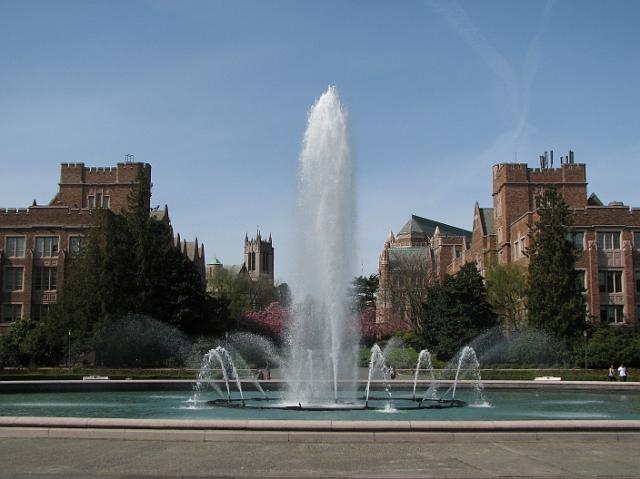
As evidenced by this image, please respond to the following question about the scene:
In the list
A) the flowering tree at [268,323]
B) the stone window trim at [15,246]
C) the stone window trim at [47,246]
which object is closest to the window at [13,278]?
the stone window trim at [15,246]

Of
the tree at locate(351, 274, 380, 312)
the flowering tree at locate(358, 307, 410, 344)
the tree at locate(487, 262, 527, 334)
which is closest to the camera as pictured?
the tree at locate(487, 262, 527, 334)

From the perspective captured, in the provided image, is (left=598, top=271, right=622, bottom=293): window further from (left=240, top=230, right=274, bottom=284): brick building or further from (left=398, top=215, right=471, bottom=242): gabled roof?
(left=240, top=230, right=274, bottom=284): brick building

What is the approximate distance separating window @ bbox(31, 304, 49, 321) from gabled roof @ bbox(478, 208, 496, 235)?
39.0 metres

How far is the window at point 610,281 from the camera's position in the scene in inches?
2124

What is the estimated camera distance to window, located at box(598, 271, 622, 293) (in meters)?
53.9

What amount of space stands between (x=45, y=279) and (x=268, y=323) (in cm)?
2211

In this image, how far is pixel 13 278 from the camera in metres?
58.3

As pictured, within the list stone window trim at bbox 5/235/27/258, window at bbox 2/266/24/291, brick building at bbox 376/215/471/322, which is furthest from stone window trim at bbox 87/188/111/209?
brick building at bbox 376/215/471/322

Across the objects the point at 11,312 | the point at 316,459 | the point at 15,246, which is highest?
the point at 15,246

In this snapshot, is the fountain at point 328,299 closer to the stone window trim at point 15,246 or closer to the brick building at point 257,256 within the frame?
the stone window trim at point 15,246

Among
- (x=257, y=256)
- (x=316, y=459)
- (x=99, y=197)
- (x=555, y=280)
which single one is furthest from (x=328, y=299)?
(x=257, y=256)

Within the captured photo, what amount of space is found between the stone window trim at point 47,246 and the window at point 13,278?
1865 millimetres

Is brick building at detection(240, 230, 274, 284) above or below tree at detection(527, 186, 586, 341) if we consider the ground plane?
above

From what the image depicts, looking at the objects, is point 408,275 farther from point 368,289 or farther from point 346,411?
point 346,411
